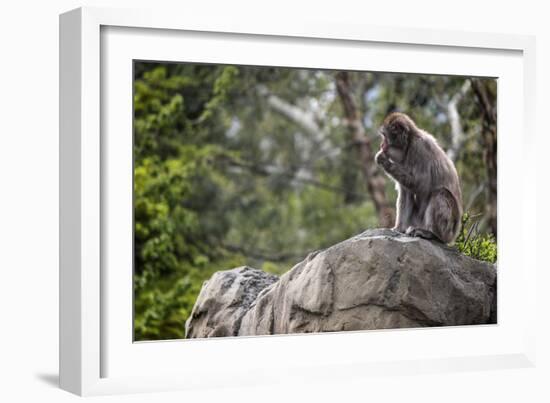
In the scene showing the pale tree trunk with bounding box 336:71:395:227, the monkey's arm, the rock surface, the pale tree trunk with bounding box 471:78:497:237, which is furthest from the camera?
the pale tree trunk with bounding box 336:71:395:227

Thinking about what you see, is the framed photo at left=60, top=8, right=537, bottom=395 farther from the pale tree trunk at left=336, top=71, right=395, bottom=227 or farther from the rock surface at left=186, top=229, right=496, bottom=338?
the pale tree trunk at left=336, top=71, right=395, bottom=227

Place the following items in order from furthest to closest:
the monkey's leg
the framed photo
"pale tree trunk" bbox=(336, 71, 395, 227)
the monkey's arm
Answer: "pale tree trunk" bbox=(336, 71, 395, 227) < the monkey's arm < the monkey's leg < the framed photo

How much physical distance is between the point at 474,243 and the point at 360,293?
4.44 feet

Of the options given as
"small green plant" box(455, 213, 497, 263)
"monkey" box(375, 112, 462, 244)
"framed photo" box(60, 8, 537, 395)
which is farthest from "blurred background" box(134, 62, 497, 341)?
"monkey" box(375, 112, 462, 244)

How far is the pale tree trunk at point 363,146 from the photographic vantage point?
15202mm

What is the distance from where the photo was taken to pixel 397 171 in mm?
8805

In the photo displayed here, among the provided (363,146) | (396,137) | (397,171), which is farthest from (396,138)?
(363,146)

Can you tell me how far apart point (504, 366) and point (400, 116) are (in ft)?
8.01

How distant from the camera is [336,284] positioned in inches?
321

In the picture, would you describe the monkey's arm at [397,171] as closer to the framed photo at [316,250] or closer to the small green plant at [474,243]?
the framed photo at [316,250]

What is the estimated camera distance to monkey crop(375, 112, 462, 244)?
28.6ft

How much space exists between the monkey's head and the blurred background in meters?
3.61

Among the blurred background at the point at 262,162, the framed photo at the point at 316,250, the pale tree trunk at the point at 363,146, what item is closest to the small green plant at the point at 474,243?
the framed photo at the point at 316,250

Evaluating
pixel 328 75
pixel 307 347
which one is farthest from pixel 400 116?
pixel 328 75
